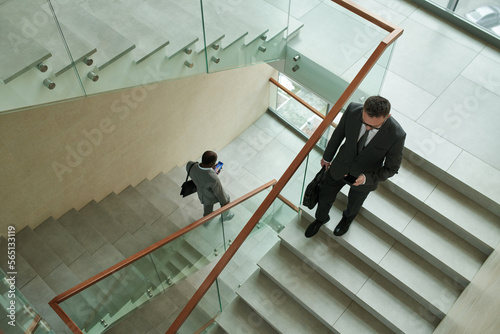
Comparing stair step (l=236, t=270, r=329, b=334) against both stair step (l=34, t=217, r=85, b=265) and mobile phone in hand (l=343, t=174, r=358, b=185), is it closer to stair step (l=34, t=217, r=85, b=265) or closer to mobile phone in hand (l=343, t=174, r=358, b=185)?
mobile phone in hand (l=343, t=174, r=358, b=185)

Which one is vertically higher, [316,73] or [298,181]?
[316,73]

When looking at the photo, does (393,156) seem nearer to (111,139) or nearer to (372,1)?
(372,1)

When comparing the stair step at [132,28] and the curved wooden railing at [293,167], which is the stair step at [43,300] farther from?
the stair step at [132,28]

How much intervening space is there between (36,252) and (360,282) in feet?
13.2

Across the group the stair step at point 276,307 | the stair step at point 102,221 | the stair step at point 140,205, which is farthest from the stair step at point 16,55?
the stair step at point 140,205

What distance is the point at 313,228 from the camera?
5.10 m

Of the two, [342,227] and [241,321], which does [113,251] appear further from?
[342,227]

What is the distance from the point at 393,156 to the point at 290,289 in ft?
6.13

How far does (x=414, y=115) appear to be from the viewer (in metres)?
5.56

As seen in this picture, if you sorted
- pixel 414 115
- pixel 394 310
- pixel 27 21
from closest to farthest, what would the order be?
pixel 27 21, pixel 394 310, pixel 414 115

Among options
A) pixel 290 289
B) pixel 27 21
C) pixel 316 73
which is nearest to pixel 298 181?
pixel 290 289

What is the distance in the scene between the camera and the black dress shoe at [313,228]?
200 inches

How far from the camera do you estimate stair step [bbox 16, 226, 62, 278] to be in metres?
6.03

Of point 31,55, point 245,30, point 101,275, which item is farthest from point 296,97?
point 31,55
